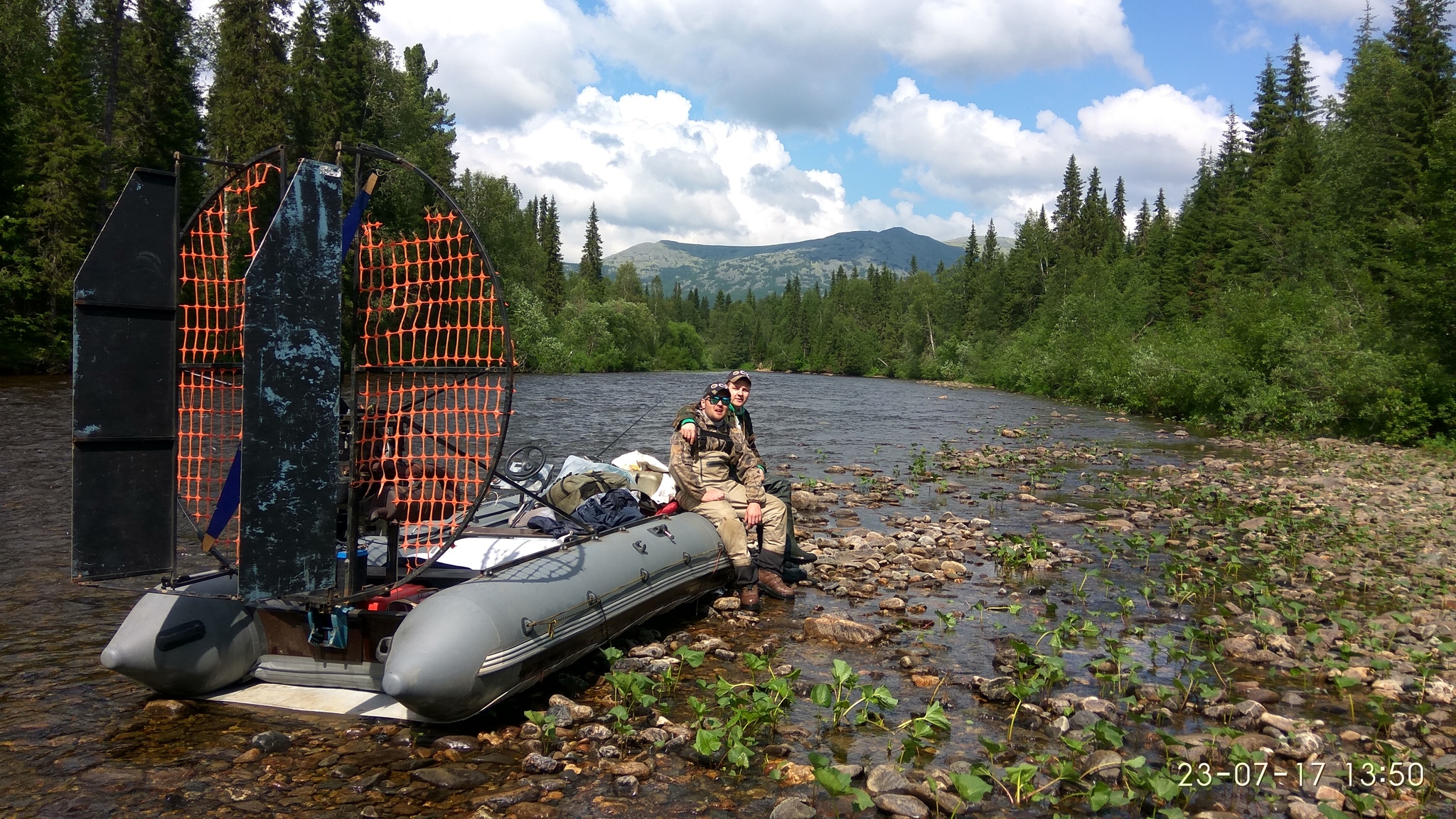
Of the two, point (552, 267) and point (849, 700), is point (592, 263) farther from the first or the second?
point (849, 700)

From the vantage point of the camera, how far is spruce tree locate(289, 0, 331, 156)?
3062 centimetres

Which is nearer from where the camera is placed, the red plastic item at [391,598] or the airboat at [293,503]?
the airboat at [293,503]

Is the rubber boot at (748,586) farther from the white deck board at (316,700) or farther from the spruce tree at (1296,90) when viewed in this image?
the spruce tree at (1296,90)

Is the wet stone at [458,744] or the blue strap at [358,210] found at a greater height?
the blue strap at [358,210]

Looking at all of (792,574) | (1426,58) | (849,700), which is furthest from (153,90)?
(1426,58)

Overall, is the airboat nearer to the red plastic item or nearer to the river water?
the red plastic item

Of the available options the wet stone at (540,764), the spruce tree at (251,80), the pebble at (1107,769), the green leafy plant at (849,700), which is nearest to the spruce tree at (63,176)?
the spruce tree at (251,80)

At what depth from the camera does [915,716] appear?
5.22m

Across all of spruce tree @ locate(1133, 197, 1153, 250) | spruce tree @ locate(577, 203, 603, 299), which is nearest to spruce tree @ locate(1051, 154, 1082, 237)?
spruce tree @ locate(1133, 197, 1153, 250)

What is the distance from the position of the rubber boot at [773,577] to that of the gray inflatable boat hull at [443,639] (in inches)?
74.7

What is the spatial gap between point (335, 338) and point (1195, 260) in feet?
190

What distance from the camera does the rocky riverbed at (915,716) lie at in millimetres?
4164

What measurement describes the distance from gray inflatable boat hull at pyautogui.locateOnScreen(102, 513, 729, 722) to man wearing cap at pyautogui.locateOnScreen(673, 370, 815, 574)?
1.67 meters

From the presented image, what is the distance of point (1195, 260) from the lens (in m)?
53.1
